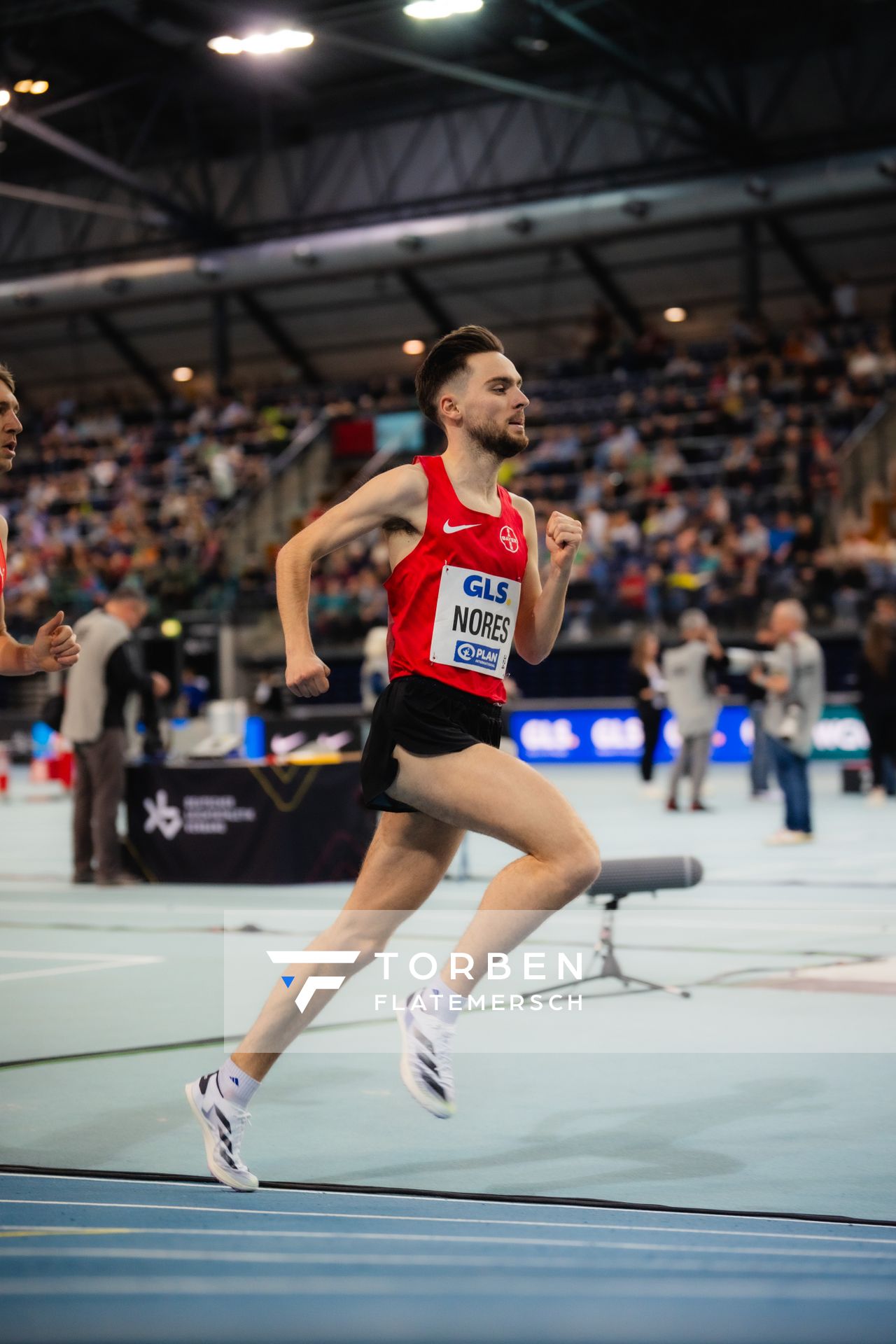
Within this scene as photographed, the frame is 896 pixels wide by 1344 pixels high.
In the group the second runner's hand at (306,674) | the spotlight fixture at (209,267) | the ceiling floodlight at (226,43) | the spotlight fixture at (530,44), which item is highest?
the spotlight fixture at (530,44)

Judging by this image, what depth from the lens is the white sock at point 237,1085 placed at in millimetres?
3844

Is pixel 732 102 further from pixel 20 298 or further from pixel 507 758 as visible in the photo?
pixel 507 758

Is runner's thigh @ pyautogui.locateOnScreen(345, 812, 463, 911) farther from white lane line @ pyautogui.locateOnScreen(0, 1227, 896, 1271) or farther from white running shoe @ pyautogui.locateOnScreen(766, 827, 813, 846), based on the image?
white running shoe @ pyautogui.locateOnScreen(766, 827, 813, 846)

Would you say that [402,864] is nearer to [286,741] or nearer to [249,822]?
[249,822]

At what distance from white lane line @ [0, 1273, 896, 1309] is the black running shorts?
114 centimetres

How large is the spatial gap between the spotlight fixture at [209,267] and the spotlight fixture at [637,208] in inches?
354

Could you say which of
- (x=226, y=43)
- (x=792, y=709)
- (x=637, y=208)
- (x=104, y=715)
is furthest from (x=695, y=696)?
(x=637, y=208)

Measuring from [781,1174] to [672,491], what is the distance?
23.2 metres

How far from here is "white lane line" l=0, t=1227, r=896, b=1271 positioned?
333cm

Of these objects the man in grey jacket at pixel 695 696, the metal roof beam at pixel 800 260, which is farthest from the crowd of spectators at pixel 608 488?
the man in grey jacket at pixel 695 696

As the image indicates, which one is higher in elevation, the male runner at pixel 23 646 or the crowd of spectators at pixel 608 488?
the crowd of spectators at pixel 608 488

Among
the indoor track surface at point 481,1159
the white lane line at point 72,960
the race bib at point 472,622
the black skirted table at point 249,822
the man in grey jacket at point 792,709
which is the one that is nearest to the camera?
the indoor track surface at point 481,1159

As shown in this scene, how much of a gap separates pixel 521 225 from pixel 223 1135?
26.6m

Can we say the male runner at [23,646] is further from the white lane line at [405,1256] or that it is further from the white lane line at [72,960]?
the white lane line at [72,960]
